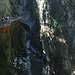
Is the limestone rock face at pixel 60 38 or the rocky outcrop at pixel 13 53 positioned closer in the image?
the rocky outcrop at pixel 13 53

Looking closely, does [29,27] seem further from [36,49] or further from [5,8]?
[5,8]

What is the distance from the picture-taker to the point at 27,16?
38.0 m

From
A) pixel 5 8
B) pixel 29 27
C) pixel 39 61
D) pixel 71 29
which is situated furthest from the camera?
pixel 29 27

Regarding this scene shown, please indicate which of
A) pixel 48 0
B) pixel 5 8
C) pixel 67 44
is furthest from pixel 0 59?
pixel 48 0

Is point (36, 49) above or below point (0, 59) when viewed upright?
below

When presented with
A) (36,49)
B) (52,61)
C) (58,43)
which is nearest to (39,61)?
(36,49)

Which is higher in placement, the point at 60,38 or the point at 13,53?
the point at 60,38

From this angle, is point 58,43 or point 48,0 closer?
point 58,43

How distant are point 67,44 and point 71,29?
264cm

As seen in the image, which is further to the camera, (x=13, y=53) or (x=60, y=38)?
(x=60, y=38)

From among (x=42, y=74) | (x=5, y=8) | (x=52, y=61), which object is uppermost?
(x=5, y=8)

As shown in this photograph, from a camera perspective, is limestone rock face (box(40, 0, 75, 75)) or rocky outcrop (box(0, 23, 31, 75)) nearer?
rocky outcrop (box(0, 23, 31, 75))

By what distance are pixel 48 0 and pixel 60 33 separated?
23.3ft

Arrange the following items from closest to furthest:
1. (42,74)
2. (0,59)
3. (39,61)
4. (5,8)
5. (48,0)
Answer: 1. (0,59)
2. (5,8)
3. (48,0)
4. (42,74)
5. (39,61)
